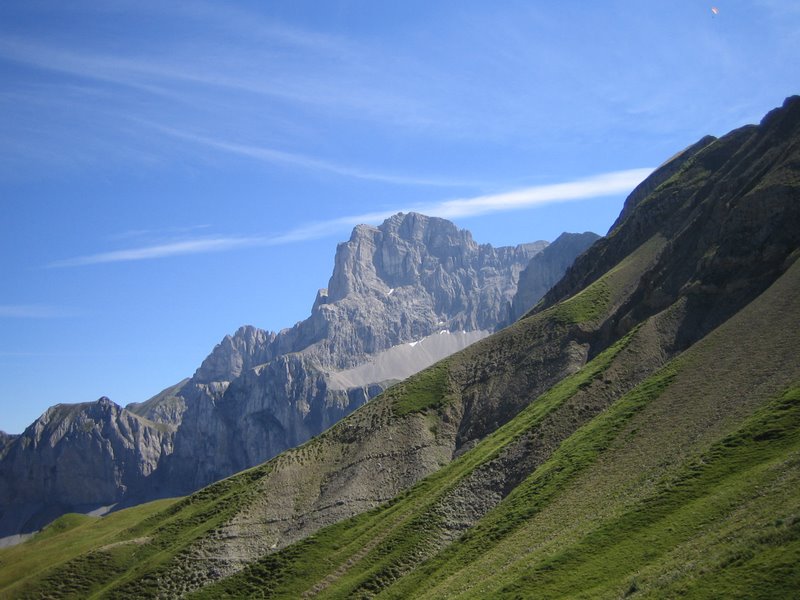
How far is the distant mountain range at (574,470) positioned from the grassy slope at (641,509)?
0.30m

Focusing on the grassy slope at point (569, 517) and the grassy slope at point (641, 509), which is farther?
the grassy slope at point (569, 517)

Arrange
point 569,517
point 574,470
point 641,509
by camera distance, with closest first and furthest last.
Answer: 1. point 641,509
2. point 569,517
3. point 574,470

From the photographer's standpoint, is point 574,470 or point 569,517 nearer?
point 569,517

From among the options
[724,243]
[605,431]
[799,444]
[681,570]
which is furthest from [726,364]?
[681,570]

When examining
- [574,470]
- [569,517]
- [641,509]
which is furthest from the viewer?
[574,470]

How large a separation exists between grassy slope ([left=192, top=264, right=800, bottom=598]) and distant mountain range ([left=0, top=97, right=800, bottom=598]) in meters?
0.30

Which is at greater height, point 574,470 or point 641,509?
point 574,470

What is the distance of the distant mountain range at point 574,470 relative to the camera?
63406 mm

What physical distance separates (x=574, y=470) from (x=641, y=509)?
2414 centimetres

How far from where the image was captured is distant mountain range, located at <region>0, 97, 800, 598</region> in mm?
63406

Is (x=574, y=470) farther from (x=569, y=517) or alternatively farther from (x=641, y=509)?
(x=641, y=509)

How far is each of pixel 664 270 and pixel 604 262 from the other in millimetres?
44300

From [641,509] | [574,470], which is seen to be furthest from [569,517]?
[574,470]

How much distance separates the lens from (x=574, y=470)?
94875 millimetres
